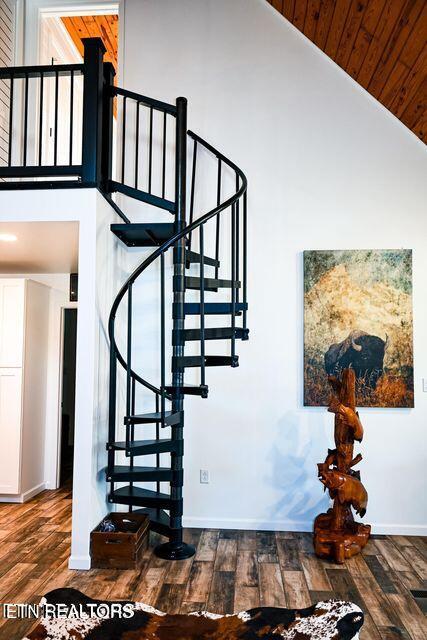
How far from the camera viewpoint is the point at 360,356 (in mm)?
4125

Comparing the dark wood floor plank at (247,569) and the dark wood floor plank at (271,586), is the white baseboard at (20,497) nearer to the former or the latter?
the dark wood floor plank at (247,569)

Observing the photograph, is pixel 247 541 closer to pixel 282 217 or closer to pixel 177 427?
pixel 177 427

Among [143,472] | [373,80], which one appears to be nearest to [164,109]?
[373,80]

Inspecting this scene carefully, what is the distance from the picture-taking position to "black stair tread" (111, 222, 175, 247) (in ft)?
12.2

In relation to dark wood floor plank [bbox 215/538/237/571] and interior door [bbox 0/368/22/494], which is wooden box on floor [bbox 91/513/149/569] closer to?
dark wood floor plank [bbox 215/538/237/571]

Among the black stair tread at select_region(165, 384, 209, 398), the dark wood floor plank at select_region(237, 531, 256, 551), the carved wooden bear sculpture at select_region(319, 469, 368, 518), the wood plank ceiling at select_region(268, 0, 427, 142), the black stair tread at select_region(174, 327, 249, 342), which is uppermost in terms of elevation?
the wood plank ceiling at select_region(268, 0, 427, 142)

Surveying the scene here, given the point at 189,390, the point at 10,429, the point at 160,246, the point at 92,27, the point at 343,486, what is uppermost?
the point at 92,27

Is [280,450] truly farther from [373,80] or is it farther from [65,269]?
[373,80]

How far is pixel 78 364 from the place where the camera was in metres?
3.38

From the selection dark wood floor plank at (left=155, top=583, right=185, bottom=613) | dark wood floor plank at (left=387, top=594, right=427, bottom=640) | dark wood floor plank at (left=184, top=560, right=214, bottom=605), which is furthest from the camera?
dark wood floor plank at (left=184, top=560, right=214, bottom=605)

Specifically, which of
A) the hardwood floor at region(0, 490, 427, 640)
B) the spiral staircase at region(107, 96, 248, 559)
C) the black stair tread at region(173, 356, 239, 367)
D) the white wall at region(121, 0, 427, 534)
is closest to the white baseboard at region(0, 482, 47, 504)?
the hardwood floor at region(0, 490, 427, 640)

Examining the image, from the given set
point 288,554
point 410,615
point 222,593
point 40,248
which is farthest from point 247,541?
point 40,248

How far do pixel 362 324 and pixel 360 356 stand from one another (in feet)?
0.87

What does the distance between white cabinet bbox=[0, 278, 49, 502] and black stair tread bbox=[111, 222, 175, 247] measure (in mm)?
1389
